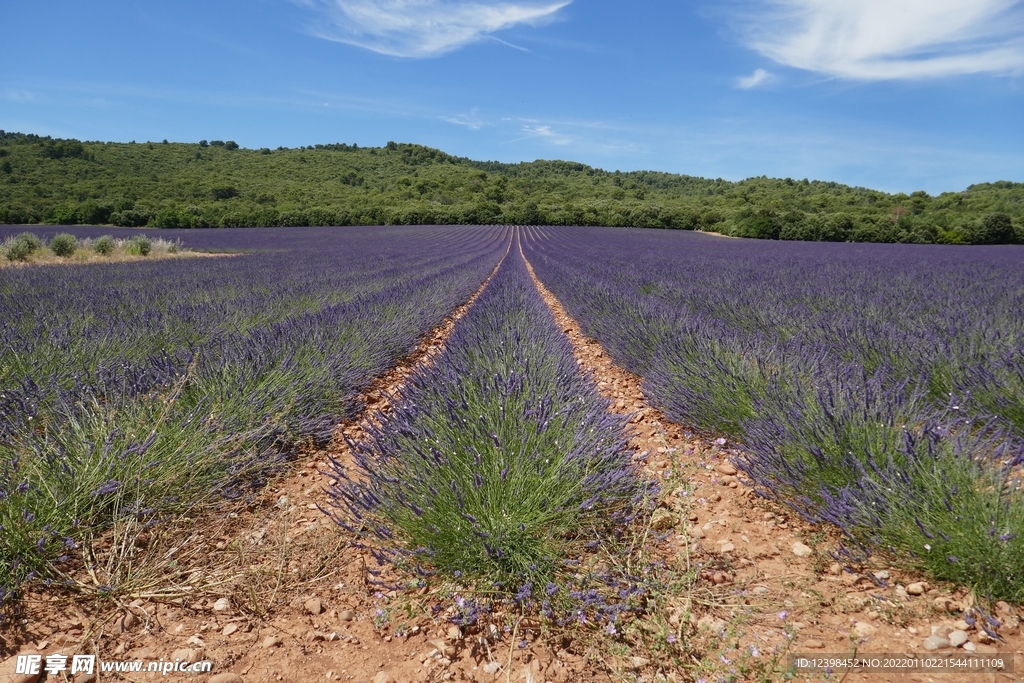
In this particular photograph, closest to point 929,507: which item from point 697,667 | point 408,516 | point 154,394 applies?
point 697,667

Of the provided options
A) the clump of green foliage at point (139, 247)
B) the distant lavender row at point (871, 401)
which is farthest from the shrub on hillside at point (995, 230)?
the clump of green foliage at point (139, 247)

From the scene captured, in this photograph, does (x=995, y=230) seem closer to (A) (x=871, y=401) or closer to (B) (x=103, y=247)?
(A) (x=871, y=401)

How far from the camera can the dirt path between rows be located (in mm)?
1315

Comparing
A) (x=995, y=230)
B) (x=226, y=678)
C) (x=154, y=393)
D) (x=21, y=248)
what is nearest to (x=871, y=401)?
(x=226, y=678)

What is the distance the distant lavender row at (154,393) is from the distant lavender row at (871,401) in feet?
7.89

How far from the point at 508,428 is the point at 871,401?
1822mm

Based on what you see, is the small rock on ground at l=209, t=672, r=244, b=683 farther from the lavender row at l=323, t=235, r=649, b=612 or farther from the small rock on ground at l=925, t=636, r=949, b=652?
the small rock on ground at l=925, t=636, r=949, b=652

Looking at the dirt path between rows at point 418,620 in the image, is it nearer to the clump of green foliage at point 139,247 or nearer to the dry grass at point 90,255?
the dry grass at point 90,255

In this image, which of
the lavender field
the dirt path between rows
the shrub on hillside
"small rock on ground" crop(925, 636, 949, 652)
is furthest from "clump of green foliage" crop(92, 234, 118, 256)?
the shrub on hillside

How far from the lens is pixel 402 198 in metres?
53.8

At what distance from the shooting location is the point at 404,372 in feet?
15.9

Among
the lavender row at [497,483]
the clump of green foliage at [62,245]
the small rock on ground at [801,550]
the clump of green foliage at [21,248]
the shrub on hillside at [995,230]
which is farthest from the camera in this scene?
the shrub on hillside at [995,230]

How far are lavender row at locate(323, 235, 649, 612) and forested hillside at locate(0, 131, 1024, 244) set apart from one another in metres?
36.8

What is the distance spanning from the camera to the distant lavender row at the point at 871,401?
1.63 m
